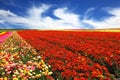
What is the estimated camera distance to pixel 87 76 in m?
7.49

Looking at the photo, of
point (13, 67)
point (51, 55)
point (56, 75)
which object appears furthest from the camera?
point (51, 55)

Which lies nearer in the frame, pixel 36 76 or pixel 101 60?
pixel 36 76

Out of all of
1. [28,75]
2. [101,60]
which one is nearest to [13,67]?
[28,75]

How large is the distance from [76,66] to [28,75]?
1796 millimetres

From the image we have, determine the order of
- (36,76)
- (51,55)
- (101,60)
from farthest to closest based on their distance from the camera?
(51,55), (101,60), (36,76)

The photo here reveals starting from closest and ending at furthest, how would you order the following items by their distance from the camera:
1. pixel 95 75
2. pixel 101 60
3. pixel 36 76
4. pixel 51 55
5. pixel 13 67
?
pixel 95 75 < pixel 36 76 < pixel 13 67 < pixel 101 60 < pixel 51 55

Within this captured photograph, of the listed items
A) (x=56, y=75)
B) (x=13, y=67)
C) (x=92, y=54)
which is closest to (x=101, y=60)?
(x=92, y=54)

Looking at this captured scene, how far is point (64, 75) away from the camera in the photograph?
7602 mm

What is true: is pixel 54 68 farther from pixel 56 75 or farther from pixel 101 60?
pixel 101 60

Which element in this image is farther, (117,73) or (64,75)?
(117,73)

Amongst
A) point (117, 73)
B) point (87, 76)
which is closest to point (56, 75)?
point (87, 76)

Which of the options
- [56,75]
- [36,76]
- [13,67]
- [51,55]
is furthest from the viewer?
[51,55]

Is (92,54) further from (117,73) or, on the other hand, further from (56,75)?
(56,75)

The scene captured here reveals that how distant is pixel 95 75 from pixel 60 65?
1.94 metres
